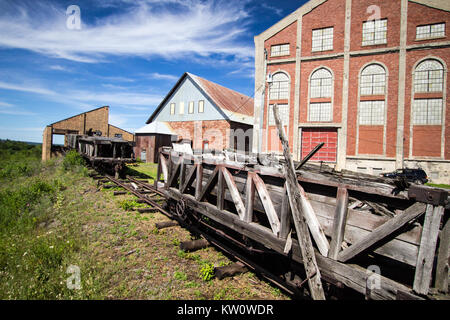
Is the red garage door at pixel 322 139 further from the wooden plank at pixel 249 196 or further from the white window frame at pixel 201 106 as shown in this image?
the wooden plank at pixel 249 196

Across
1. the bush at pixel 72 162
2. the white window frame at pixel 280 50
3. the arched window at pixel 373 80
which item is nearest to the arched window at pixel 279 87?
the white window frame at pixel 280 50

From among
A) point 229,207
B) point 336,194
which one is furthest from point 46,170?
point 336,194

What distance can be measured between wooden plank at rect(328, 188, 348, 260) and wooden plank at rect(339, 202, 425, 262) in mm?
84

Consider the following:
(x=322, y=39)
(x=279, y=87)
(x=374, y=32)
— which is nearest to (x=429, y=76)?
(x=374, y=32)

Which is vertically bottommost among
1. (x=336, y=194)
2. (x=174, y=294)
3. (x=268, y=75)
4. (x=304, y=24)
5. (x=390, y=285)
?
(x=174, y=294)

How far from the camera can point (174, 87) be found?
2797cm

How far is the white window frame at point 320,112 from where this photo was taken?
59.1 feet

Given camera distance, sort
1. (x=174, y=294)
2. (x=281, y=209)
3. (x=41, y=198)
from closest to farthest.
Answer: (x=281, y=209)
(x=174, y=294)
(x=41, y=198)

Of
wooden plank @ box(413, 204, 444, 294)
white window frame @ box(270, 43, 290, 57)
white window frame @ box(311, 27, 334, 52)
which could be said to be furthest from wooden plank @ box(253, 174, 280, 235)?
white window frame @ box(270, 43, 290, 57)

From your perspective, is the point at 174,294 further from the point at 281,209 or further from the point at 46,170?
the point at 46,170

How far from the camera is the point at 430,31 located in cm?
1594

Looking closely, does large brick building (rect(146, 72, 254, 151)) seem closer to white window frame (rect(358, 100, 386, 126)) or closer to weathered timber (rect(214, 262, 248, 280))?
white window frame (rect(358, 100, 386, 126))

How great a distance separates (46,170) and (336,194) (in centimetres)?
1904

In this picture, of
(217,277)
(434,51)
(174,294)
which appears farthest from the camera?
(434,51)
